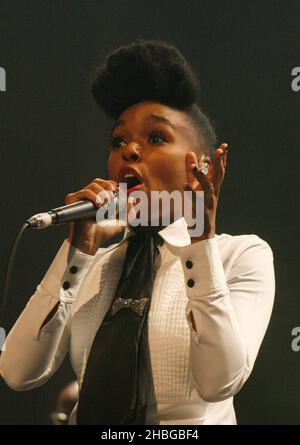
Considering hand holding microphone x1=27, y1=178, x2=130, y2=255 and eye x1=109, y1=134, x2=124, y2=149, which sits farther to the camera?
eye x1=109, y1=134, x2=124, y2=149

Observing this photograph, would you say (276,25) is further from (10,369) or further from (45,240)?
(10,369)

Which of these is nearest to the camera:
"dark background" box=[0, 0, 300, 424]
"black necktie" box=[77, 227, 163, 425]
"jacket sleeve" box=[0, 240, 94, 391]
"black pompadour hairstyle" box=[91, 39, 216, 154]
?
"black necktie" box=[77, 227, 163, 425]

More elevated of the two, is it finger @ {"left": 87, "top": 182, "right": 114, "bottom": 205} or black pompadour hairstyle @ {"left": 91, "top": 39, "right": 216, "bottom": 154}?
black pompadour hairstyle @ {"left": 91, "top": 39, "right": 216, "bottom": 154}

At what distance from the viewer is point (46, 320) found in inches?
51.7

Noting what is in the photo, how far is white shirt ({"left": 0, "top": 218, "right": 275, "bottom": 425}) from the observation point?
1.12 meters

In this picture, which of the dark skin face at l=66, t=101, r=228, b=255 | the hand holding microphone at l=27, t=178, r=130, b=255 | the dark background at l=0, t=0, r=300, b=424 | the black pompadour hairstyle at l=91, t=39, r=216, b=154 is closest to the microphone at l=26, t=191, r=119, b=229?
the hand holding microphone at l=27, t=178, r=130, b=255

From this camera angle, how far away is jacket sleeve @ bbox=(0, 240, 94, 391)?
131 centimetres

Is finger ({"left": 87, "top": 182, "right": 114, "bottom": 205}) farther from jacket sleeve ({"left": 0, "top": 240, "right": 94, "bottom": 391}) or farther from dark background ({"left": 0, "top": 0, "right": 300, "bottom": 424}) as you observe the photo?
dark background ({"left": 0, "top": 0, "right": 300, "bottom": 424})

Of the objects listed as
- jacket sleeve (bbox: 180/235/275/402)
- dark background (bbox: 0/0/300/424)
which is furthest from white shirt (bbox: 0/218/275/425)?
dark background (bbox: 0/0/300/424)

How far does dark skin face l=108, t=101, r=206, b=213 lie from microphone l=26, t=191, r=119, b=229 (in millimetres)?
156

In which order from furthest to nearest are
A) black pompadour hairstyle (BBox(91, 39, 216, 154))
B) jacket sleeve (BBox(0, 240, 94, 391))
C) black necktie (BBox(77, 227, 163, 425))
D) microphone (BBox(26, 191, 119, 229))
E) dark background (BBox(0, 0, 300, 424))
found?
1. dark background (BBox(0, 0, 300, 424))
2. black pompadour hairstyle (BBox(91, 39, 216, 154))
3. jacket sleeve (BBox(0, 240, 94, 391))
4. black necktie (BBox(77, 227, 163, 425))
5. microphone (BBox(26, 191, 119, 229))

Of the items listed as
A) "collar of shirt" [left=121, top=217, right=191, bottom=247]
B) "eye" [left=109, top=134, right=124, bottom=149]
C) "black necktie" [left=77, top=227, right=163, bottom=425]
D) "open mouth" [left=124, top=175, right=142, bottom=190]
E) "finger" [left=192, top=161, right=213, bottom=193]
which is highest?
"eye" [left=109, top=134, right=124, bottom=149]

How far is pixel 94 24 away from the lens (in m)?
1.71

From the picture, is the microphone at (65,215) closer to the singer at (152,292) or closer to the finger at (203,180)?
the singer at (152,292)
